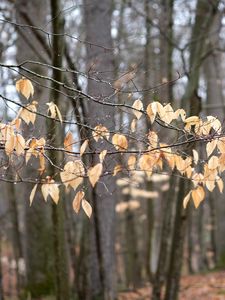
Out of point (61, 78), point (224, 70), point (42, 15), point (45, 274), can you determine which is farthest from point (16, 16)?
point (224, 70)

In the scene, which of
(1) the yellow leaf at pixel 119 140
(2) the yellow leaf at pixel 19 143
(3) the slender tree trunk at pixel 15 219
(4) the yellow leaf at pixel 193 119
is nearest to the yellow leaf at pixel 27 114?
(2) the yellow leaf at pixel 19 143

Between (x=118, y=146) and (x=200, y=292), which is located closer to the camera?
(x=118, y=146)

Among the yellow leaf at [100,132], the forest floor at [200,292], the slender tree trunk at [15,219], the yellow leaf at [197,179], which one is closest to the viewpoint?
the yellow leaf at [100,132]

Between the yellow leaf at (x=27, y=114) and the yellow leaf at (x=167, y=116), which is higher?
the yellow leaf at (x=27, y=114)

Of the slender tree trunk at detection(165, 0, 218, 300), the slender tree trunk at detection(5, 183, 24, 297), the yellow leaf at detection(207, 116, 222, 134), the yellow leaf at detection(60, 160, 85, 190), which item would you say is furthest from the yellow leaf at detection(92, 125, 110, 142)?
the slender tree trunk at detection(5, 183, 24, 297)

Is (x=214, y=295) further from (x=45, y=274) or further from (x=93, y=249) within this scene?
(x=45, y=274)

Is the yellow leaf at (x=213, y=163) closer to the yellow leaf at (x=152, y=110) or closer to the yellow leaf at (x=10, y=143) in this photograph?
the yellow leaf at (x=152, y=110)

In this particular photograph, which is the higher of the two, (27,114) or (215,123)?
(27,114)

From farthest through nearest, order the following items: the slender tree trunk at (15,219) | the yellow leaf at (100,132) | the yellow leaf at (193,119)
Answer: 1. the slender tree trunk at (15,219)
2. the yellow leaf at (100,132)
3. the yellow leaf at (193,119)

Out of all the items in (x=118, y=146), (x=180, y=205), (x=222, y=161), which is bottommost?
(x=180, y=205)

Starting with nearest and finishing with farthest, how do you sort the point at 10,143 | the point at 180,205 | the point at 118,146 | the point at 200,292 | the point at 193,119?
the point at 10,143, the point at 193,119, the point at 118,146, the point at 180,205, the point at 200,292

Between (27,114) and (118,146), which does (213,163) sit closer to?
(118,146)

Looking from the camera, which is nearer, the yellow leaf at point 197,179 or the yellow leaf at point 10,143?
the yellow leaf at point 10,143

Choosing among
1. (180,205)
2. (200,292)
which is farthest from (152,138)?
(200,292)
